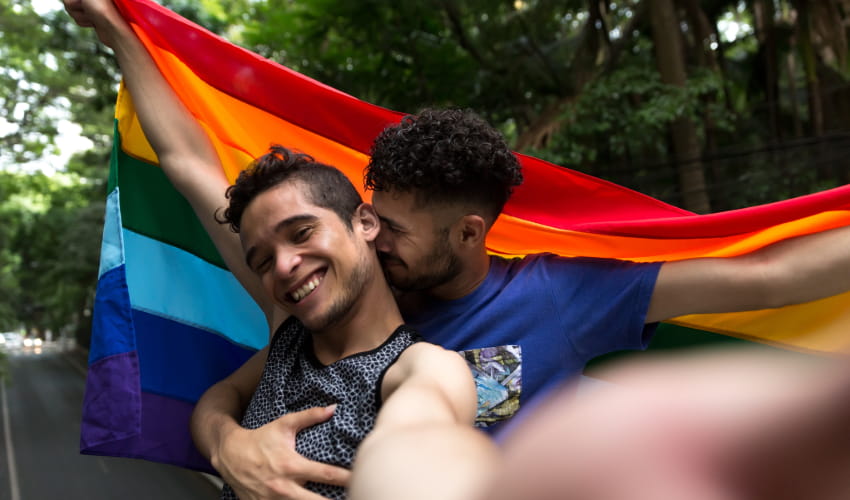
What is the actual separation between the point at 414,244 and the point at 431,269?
76 mm

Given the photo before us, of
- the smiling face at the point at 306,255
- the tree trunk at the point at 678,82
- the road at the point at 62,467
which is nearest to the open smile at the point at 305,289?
the smiling face at the point at 306,255

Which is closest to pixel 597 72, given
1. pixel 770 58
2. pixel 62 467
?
pixel 770 58

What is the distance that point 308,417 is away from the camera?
1.62 meters

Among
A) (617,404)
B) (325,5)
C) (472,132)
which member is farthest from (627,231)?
(325,5)

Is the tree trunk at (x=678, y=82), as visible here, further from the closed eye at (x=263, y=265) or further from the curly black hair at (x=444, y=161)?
the closed eye at (x=263, y=265)

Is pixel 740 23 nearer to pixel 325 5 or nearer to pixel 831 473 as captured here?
pixel 325 5

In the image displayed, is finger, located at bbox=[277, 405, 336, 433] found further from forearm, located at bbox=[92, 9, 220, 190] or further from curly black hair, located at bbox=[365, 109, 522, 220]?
forearm, located at bbox=[92, 9, 220, 190]

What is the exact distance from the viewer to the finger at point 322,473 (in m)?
1.53

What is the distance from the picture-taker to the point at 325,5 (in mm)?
8891

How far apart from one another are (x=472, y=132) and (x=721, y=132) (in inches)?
414

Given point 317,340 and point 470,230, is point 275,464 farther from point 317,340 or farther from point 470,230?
point 470,230

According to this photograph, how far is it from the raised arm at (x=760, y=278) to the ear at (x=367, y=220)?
701 mm

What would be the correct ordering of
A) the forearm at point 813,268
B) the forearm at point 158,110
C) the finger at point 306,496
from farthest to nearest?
1. the forearm at point 158,110
2. the forearm at point 813,268
3. the finger at point 306,496

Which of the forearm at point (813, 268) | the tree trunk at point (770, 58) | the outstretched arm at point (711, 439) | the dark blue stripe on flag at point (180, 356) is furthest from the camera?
the tree trunk at point (770, 58)
